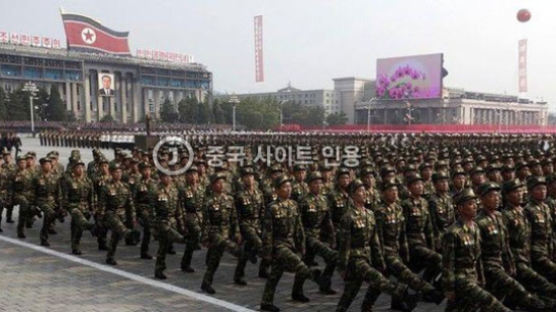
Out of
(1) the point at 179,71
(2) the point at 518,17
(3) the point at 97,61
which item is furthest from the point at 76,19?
(2) the point at 518,17

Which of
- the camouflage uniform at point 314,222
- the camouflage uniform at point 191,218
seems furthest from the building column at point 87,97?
the camouflage uniform at point 314,222

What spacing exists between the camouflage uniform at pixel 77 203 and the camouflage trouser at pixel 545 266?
21.9 feet

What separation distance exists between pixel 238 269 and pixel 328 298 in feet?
4.41

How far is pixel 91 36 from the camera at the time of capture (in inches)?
3324

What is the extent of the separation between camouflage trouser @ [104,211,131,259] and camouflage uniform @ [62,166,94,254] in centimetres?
54

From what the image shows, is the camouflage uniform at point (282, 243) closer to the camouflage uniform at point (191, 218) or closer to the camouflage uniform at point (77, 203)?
the camouflage uniform at point (191, 218)

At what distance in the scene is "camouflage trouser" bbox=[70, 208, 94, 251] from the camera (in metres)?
8.74

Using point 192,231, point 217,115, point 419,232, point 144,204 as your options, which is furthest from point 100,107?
point 419,232

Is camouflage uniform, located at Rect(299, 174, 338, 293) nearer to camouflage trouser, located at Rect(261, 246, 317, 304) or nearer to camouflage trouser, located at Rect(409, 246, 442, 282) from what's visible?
camouflage trouser, located at Rect(261, 246, 317, 304)

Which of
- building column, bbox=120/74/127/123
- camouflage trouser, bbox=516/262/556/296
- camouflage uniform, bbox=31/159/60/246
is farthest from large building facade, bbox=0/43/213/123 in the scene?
camouflage trouser, bbox=516/262/556/296

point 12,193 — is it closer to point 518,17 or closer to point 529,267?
point 529,267

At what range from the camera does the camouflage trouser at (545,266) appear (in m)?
5.34

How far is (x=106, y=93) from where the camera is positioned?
8038 cm

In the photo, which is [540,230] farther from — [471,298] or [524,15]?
[524,15]
